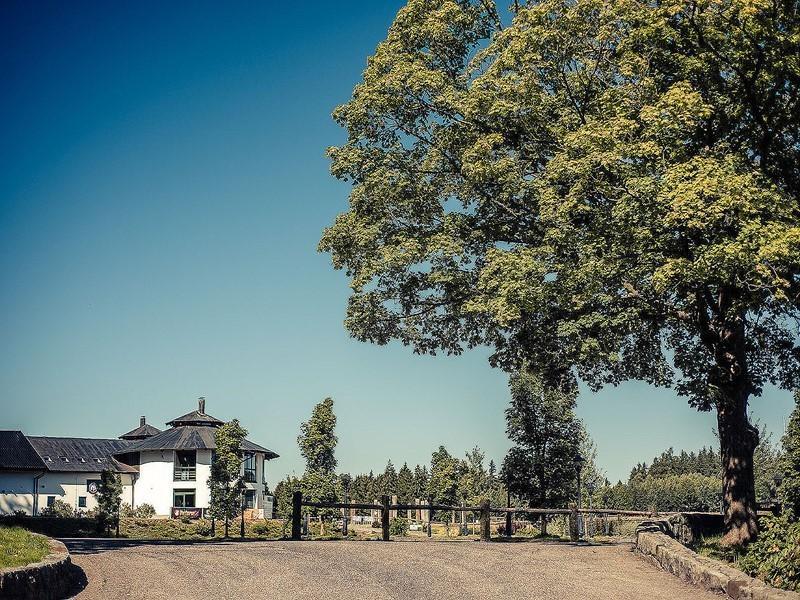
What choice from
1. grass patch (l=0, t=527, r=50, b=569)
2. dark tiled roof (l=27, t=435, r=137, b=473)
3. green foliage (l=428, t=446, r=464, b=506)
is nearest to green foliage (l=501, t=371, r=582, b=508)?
green foliage (l=428, t=446, r=464, b=506)

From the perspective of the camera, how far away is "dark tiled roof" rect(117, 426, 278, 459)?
254 ft

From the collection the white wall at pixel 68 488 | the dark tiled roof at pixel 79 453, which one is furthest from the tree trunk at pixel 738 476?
the dark tiled roof at pixel 79 453

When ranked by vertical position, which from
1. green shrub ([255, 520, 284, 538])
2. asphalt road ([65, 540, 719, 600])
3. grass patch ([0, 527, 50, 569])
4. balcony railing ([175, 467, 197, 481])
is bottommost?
green shrub ([255, 520, 284, 538])

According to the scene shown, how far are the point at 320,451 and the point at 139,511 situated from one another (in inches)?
1203

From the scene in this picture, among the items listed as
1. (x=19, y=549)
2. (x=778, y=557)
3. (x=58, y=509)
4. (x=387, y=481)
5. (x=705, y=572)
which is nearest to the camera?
(x=19, y=549)

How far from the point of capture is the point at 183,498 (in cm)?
7781

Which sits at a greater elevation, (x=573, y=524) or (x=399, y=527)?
(x=573, y=524)

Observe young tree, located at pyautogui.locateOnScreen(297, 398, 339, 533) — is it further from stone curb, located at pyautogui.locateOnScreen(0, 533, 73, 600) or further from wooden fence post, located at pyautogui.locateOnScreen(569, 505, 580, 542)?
stone curb, located at pyautogui.locateOnScreen(0, 533, 73, 600)

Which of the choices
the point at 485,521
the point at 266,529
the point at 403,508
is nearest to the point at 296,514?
the point at 403,508

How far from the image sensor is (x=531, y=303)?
69.4ft

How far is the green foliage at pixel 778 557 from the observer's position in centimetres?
1397

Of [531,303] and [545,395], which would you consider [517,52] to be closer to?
[531,303]

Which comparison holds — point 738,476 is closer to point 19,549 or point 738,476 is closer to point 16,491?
point 19,549

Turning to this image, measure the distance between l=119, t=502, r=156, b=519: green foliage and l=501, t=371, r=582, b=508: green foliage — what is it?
39995 mm
